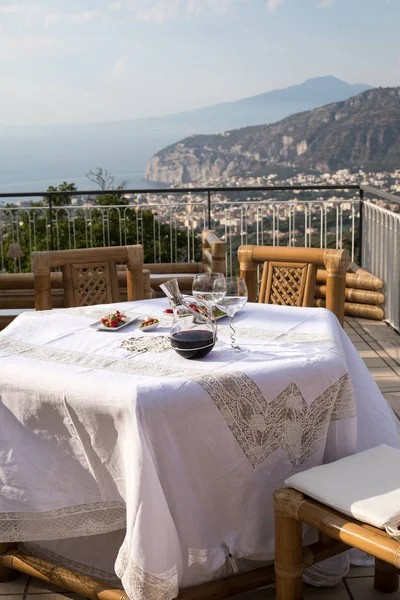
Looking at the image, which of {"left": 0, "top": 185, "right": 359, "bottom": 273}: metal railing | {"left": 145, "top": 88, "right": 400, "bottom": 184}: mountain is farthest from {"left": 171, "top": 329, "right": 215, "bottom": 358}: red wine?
{"left": 145, "top": 88, "right": 400, "bottom": 184}: mountain

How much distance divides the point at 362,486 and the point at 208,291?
851 mm

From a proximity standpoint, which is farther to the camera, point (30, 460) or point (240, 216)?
point (240, 216)

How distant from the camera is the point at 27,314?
8.71ft

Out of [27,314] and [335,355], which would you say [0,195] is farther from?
[335,355]

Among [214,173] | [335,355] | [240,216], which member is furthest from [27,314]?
[214,173]

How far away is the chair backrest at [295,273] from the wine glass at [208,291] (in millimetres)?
721

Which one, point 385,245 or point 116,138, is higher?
point 116,138

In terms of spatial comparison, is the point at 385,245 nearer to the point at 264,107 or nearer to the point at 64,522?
the point at 64,522

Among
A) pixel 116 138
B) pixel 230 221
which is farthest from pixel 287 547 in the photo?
pixel 116 138

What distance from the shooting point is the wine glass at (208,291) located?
2.38m

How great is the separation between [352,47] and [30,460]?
17118 mm

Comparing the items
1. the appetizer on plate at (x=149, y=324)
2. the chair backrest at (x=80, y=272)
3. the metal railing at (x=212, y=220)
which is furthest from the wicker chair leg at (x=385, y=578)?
the metal railing at (x=212, y=220)

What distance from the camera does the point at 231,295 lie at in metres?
2.45

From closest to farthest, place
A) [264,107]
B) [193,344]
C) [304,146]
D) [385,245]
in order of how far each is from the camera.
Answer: [193,344] < [385,245] < [304,146] < [264,107]
